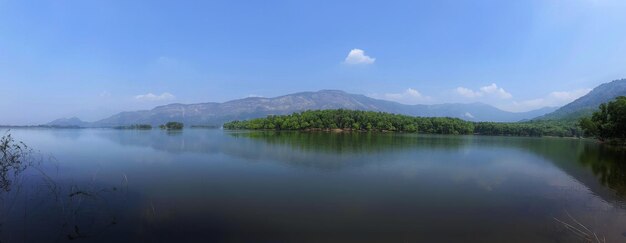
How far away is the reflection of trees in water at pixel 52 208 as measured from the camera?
458 inches

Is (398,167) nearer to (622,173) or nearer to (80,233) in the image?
(622,173)

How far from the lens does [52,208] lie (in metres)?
14.4

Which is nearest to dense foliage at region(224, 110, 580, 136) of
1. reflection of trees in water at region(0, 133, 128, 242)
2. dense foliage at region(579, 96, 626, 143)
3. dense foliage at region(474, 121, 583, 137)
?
dense foliage at region(474, 121, 583, 137)

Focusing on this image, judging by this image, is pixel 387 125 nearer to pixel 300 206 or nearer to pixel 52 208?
pixel 300 206

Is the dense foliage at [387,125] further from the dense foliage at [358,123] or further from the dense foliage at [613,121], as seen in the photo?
the dense foliage at [613,121]

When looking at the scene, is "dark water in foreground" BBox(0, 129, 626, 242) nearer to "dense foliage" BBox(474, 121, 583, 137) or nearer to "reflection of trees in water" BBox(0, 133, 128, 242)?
"reflection of trees in water" BBox(0, 133, 128, 242)

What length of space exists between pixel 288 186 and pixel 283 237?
8.96 metres

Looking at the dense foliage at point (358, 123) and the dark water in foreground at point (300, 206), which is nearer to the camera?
the dark water in foreground at point (300, 206)

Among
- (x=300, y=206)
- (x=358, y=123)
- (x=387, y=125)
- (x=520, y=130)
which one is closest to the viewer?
(x=300, y=206)

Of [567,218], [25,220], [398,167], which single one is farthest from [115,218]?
[398,167]

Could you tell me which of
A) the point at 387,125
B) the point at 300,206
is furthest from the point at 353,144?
the point at 387,125

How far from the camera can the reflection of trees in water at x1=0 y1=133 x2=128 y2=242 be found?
11625 millimetres

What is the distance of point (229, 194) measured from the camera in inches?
716

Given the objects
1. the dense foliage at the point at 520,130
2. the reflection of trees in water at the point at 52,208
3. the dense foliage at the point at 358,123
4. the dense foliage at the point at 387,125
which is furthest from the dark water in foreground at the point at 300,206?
the dense foliage at the point at 520,130
